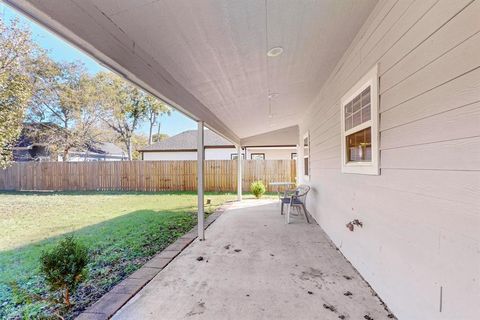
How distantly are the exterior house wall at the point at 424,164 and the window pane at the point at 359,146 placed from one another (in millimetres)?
246

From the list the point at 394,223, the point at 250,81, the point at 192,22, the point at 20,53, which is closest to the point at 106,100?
the point at 20,53

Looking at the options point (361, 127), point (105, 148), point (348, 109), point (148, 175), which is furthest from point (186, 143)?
point (361, 127)

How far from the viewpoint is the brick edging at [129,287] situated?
6.91 ft

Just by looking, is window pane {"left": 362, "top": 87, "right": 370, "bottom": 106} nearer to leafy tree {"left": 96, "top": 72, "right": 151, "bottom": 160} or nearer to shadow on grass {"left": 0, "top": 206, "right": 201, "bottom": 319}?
shadow on grass {"left": 0, "top": 206, "right": 201, "bottom": 319}

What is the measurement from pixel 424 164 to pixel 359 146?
133 centimetres

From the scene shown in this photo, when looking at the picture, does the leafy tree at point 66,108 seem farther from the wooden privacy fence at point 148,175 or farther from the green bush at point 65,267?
the green bush at point 65,267

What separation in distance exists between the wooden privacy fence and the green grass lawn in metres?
3.29

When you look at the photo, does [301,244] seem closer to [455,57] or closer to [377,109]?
[377,109]

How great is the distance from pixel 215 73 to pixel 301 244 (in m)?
2.86

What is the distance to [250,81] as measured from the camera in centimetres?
355

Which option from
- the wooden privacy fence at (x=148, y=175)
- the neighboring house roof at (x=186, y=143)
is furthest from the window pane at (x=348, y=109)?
the neighboring house roof at (x=186, y=143)

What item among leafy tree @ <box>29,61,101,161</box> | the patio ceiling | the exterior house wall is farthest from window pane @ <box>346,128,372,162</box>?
leafy tree @ <box>29,61,101,161</box>

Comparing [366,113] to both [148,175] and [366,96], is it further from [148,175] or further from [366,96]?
[148,175]

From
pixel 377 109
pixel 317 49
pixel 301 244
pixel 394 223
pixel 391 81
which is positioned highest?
pixel 317 49
